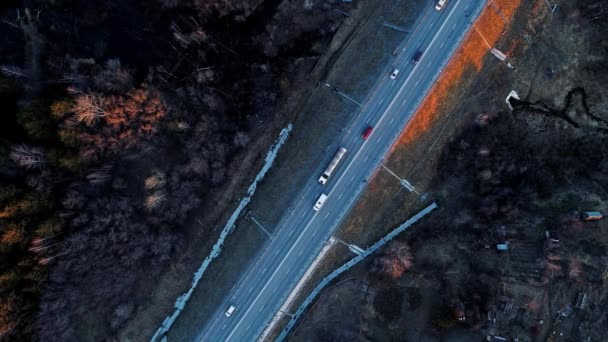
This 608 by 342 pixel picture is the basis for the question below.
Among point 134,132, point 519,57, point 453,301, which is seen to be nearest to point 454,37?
point 519,57

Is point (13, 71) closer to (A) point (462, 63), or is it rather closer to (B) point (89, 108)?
(B) point (89, 108)

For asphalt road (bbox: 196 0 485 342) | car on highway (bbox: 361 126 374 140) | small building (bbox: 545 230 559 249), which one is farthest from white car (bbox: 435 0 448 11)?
small building (bbox: 545 230 559 249)

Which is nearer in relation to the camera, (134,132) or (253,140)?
(134,132)

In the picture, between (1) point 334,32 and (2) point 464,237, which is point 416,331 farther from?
(1) point 334,32

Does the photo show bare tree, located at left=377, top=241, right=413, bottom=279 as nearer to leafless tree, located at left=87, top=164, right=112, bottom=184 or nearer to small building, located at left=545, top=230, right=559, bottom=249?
small building, located at left=545, top=230, right=559, bottom=249

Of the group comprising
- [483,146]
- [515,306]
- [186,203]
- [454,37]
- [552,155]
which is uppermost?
[454,37]
